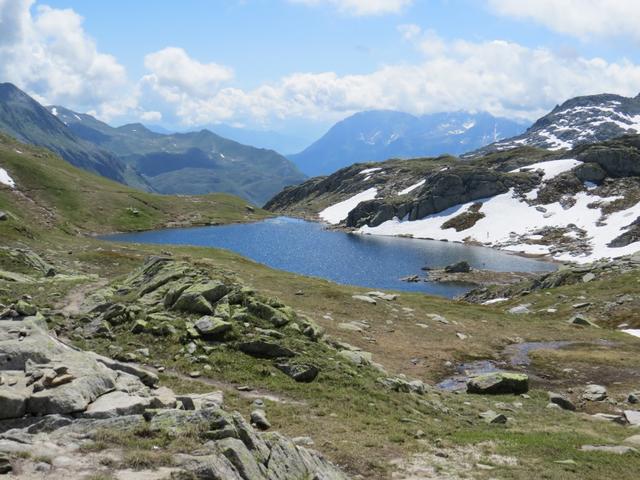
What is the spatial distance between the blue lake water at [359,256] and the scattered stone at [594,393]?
7031 centimetres

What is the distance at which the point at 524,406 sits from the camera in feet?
103

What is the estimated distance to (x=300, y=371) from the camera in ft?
89.6

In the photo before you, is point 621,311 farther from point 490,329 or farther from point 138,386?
point 138,386

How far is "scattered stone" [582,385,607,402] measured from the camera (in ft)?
113

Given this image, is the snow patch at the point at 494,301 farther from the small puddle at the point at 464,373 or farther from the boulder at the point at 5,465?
the boulder at the point at 5,465

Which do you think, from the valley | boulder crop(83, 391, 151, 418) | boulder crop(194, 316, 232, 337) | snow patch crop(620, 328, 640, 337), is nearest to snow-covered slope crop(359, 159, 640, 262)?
snow patch crop(620, 328, 640, 337)

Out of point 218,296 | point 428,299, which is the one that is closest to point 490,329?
point 428,299

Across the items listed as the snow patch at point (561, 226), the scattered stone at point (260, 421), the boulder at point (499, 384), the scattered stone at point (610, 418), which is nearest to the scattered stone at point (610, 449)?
the scattered stone at point (610, 418)

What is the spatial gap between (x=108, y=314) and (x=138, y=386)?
14454mm

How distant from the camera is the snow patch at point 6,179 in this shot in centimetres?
17975

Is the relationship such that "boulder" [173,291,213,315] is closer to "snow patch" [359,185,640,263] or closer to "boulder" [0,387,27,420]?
"boulder" [0,387,27,420]

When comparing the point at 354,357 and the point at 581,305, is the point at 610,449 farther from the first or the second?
the point at 581,305

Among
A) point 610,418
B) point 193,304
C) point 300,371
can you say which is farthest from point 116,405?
point 610,418

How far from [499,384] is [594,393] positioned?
6929 millimetres
